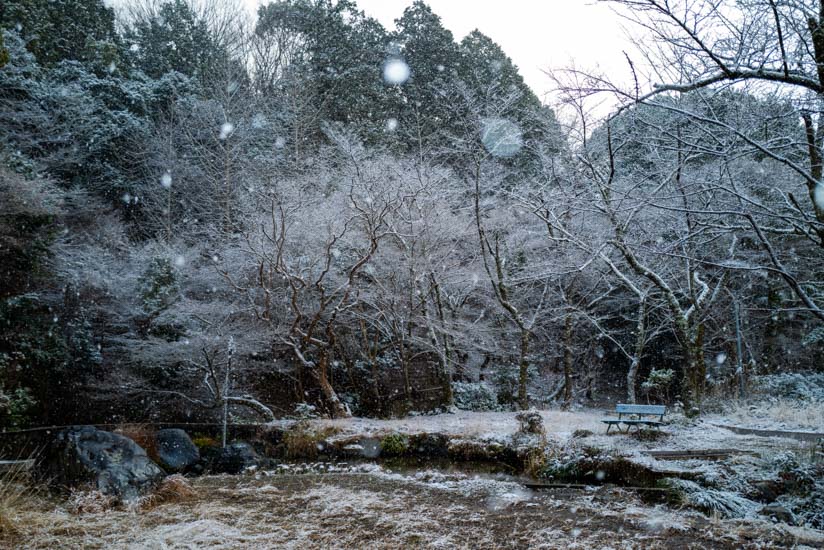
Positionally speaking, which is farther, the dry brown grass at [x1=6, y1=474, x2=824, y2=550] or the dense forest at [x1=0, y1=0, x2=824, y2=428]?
the dense forest at [x1=0, y1=0, x2=824, y2=428]

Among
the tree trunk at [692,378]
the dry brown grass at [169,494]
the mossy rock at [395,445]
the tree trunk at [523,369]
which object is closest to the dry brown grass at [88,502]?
the dry brown grass at [169,494]

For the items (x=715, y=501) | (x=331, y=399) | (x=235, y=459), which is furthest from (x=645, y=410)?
(x=331, y=399)

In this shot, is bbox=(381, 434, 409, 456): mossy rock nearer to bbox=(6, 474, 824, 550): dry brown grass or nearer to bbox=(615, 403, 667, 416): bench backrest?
bbox=(6, 474, 824, 550): dry brown grass

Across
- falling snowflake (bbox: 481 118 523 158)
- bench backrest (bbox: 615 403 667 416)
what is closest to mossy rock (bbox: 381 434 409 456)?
bench backrest (bbox: 615 403 667 416)

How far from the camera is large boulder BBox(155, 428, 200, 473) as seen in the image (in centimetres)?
768

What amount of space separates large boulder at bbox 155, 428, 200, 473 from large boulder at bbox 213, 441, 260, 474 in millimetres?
425

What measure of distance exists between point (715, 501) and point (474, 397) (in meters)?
8.85

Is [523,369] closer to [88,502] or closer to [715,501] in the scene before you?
[715,501]

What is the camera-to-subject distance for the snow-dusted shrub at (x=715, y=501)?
4566 millimetres

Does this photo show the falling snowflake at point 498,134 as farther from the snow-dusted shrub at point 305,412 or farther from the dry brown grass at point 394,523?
the dry brown grass at point 394,523

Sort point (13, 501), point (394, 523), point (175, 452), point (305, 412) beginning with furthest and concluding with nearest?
1. point (305, 412)
2. point (175, 452)
3. point (394, 523)
4. point (13, 501)

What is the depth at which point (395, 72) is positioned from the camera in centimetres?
2022

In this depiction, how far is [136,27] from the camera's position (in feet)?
66.4

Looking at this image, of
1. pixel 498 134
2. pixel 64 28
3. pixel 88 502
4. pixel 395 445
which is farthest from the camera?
pixel 64 28
